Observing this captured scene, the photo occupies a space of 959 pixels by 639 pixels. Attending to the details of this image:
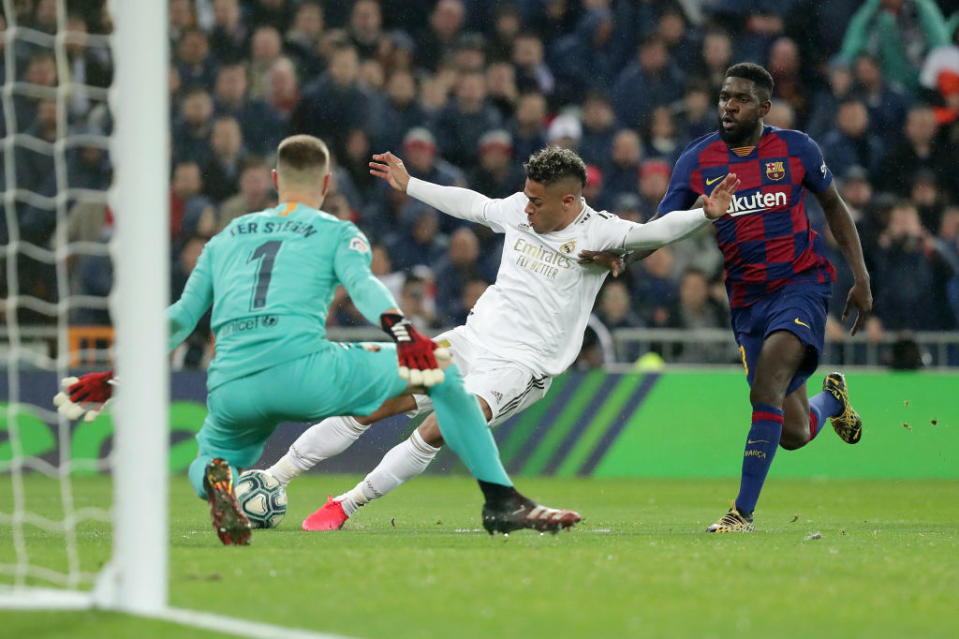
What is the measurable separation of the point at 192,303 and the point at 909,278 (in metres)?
9.37

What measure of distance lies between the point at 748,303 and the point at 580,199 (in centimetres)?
117

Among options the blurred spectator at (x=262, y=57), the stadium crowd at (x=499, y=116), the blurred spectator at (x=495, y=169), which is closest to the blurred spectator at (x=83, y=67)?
the stadium crowd at (x=499, y=116)

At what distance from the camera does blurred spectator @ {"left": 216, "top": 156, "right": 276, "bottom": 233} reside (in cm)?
1321

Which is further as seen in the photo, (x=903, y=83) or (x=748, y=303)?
(x=903, y=83)

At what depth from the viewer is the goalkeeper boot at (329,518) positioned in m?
6.98

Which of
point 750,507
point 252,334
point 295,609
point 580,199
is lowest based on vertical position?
point 750,507

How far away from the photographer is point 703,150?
304 inches


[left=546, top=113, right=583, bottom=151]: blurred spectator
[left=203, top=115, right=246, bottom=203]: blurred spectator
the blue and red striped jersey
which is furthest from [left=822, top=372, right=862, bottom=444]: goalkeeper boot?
[left=203, top=115, right=246, bottom=203]: blurred spectator

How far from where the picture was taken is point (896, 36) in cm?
1593

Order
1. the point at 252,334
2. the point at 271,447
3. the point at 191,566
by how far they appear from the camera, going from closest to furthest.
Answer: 1. the point at 191,566
2. the point at 252,334
3. the point at 271,447

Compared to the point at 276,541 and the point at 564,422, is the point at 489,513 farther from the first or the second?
the point at 564,422

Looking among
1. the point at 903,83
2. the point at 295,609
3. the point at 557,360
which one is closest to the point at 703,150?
the point at 557,360

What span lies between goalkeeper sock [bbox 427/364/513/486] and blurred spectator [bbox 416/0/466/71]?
10122mm

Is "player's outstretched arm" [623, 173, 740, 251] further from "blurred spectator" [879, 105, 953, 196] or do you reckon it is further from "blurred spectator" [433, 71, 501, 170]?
"blurred spectator" [879, 105, 953, 196]
